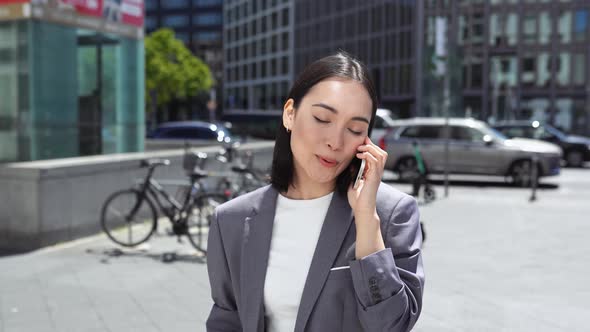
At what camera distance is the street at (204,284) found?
5117 millimetres

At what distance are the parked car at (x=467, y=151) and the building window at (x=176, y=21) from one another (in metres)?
91.7

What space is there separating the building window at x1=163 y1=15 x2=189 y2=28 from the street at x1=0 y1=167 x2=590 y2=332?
327 ft

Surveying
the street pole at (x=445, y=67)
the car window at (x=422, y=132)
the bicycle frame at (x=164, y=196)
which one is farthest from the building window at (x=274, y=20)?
the bicycle frame at (x=164, y=196)

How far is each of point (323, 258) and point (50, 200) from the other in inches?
264

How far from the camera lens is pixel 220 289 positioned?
1.81 metres

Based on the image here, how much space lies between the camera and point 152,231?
25.5 feet

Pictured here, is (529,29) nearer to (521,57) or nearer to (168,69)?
(521,57)

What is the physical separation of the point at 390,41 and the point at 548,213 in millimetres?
53821

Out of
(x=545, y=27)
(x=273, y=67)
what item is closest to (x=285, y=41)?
(x=273, y=67)

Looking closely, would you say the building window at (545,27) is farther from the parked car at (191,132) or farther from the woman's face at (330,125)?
the woman's face at (330,125)

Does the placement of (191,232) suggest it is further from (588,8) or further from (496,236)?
(588,8)

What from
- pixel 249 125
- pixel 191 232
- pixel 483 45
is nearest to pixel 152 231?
pixel 191 232

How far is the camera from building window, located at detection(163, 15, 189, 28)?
4139 inches

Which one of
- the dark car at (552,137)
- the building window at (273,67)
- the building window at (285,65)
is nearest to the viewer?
the dark car at (552,137)
